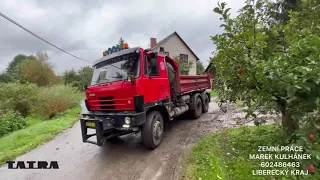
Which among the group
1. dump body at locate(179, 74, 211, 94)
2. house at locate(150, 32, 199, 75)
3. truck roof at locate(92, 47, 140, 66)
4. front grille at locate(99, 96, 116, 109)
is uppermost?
house at locate(150, 32, 199, 75)

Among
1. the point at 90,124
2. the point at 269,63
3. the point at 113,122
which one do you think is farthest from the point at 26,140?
the point at 269,63

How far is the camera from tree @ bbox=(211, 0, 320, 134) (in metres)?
2.69

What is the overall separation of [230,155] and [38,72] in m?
28.2

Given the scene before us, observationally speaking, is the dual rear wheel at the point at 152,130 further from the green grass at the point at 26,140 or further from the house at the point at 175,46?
the house at the point at 175,46

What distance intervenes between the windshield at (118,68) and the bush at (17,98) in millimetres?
9369

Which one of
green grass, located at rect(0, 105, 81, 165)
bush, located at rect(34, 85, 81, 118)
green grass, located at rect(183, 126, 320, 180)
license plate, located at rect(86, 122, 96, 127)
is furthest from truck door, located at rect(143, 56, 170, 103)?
bush, located at rect(34, 85, 81, 118)

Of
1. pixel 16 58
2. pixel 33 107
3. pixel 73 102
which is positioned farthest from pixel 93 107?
pixel 16 58

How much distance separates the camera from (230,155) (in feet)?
12.9

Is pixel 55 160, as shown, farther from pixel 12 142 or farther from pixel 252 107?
pixel 252 107

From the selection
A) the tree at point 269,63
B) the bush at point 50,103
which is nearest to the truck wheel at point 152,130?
the tree at point 269,63

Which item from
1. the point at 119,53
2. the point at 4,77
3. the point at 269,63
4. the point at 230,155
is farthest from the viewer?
the point at 4,77

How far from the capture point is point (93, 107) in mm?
5285

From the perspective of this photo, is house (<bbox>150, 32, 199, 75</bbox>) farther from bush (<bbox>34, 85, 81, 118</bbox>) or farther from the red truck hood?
the red truck hood

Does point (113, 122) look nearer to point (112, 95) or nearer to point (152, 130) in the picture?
point (112, 95)
